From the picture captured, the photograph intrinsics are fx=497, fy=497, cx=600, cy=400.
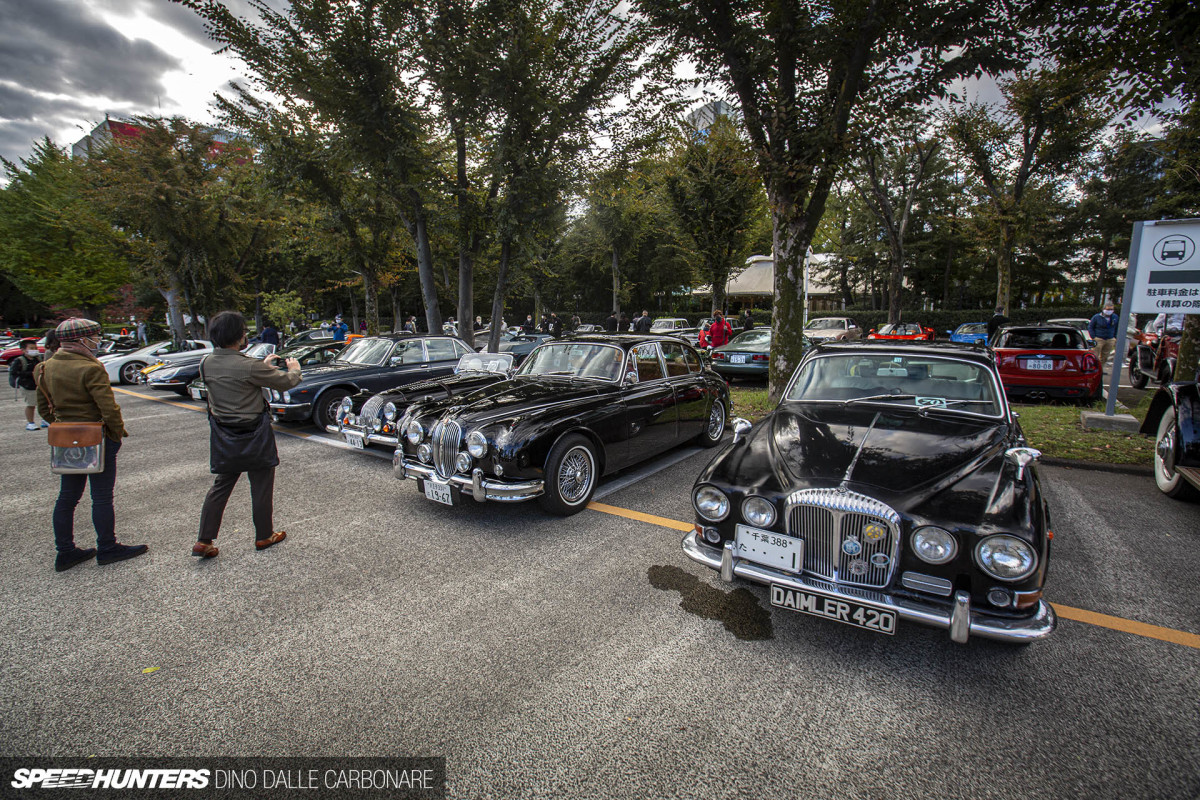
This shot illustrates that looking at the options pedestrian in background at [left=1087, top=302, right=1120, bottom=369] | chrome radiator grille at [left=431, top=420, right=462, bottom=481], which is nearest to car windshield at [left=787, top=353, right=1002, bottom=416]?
chrome radiator grille at [left=431, top=420, right=462, bottom=481]

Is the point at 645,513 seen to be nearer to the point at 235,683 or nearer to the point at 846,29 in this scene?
the point at 235,683

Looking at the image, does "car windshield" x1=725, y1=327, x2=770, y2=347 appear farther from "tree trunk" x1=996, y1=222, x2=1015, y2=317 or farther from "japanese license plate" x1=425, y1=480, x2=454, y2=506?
"tree trunk" x1=996, y1=222, x2=1015, y2=317

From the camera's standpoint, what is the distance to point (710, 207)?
69.3 ft

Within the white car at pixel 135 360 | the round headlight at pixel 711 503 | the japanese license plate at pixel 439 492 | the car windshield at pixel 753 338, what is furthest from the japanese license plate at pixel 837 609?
the white car at pixel 135 360

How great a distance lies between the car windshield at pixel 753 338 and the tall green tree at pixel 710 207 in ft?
26.5

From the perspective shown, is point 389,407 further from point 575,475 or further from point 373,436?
point 575,475

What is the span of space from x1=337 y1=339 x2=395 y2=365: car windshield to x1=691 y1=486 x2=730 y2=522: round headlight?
7.57m

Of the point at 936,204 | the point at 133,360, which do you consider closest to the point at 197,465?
the point at 133,360

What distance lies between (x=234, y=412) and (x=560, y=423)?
2554mm

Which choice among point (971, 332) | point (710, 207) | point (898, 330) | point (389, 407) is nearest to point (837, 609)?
point (389, 407)

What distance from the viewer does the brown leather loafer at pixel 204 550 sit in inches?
154

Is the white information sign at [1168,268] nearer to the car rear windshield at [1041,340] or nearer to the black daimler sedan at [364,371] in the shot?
the car rear windshield at [1041,340]

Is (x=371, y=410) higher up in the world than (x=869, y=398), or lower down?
lower down

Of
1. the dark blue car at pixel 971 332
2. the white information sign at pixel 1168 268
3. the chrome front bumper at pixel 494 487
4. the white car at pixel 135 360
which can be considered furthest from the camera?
the dark blue car at pixel 971 332
